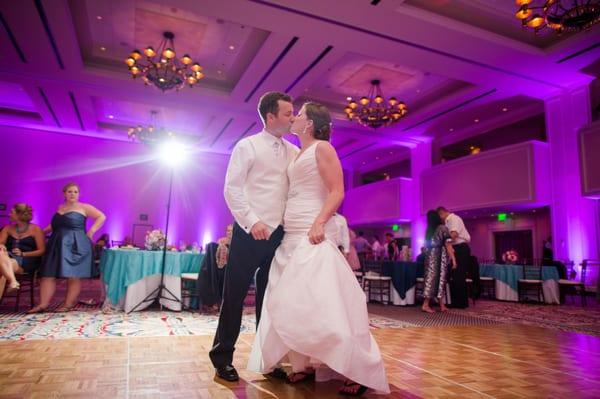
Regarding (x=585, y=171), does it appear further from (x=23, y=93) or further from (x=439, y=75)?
(x=23, y=93)

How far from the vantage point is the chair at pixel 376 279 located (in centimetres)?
661

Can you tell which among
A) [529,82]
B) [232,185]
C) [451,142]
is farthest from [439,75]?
[232,185]

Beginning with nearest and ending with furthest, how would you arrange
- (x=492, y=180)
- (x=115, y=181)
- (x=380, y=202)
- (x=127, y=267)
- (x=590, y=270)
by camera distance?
1. (x=127, y=267)
2. (x=590, y=270)
3. (x=492, y=180)
4. (x=115, y=181)
5. (x=380, y=202)

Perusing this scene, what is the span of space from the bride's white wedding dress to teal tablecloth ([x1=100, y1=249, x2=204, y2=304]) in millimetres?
3168

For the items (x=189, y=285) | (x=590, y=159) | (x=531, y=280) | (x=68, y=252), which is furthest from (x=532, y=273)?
(x=68, y=252)

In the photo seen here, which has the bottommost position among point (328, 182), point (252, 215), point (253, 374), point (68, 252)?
point (253, 374)

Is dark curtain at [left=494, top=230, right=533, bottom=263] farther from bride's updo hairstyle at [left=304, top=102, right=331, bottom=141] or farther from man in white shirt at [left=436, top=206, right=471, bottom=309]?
bride's updo hairstyle at [left=304, top=102, right=331, bottom=141]

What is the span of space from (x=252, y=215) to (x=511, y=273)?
24.4ft

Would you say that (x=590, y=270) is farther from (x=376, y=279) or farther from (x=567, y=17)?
(x=567, y=17)

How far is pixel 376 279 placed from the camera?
6.55m

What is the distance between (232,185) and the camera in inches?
77.9

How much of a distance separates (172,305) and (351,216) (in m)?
11.6

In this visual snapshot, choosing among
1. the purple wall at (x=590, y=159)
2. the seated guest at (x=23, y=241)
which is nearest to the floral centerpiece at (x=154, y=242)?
the seated guest at (x=23, y=241)

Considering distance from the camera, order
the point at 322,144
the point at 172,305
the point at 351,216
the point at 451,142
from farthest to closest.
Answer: the point at 351,216, the point at 451,142, the point at 172,305, the point at 322,144
